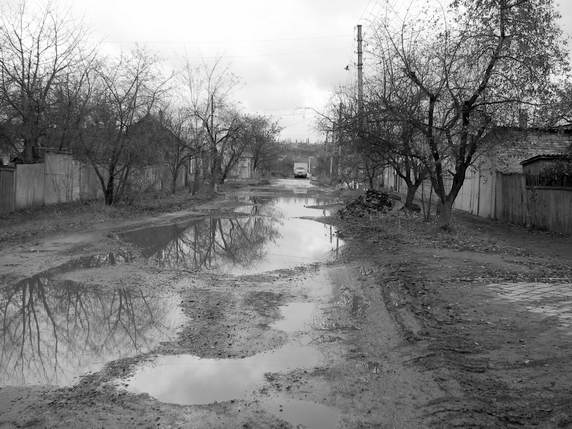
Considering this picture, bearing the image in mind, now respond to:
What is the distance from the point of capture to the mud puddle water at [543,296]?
6195mm

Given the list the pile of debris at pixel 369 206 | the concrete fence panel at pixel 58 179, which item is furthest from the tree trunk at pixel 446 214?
the concrete fence panel at pixel 58 179

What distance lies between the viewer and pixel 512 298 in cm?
703

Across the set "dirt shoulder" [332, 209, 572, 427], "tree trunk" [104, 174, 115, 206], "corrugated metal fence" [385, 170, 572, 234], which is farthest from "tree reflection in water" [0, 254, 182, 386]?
"corrugated metal fence" [385, 170, 572, 234]

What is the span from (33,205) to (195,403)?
1610 centimetres

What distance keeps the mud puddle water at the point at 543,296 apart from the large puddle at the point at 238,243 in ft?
14.4

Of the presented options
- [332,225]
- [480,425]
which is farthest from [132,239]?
[480,425]

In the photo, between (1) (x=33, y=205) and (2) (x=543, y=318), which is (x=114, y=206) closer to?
(1) (x=33, y=205)

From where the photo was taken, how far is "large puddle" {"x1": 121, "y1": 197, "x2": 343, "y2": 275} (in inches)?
428

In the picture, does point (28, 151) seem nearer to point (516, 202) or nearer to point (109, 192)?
point (109, 192)

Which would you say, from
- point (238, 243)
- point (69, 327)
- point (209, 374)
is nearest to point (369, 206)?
point (238, 243)

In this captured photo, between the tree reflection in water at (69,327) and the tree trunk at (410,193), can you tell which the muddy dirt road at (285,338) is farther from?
the tree trunk at (410,193)

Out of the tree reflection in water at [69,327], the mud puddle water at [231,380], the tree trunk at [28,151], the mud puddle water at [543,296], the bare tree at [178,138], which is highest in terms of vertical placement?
the bare tree at [178,138]

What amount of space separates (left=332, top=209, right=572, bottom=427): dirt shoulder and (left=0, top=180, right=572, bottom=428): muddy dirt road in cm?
2

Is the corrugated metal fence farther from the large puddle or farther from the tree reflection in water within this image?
the tree reflection in water
